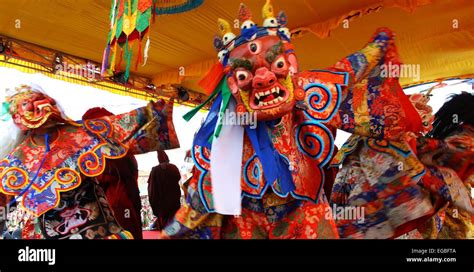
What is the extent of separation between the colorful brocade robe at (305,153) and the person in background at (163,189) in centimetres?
125

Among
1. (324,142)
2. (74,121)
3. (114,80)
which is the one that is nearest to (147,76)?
(114,80)

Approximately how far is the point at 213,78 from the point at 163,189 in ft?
4.62

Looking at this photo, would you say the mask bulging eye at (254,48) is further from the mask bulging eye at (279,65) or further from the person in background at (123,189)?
the person in background at (123,189)

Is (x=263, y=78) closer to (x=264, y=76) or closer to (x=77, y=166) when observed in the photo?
(x=264, y=76)

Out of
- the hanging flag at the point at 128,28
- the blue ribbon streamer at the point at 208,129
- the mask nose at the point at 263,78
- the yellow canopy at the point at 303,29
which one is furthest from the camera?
the yellow canopy at the point at 303,29

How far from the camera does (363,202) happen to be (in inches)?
58.7

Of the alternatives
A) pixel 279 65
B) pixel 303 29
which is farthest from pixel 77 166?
pixel 303 29

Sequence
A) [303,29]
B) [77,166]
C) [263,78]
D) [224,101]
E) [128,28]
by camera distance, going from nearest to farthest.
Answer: [263,78] → [224,101] → [77,166] → [128,28] → [303,29]

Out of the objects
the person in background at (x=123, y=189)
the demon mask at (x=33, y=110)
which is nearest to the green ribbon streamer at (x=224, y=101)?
the demon mask at (x=33, y=110)

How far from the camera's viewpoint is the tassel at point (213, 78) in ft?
4.85

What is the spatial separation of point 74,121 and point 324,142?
1005 mm

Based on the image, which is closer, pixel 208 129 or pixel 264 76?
pixel 264 76

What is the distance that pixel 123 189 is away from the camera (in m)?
2.15

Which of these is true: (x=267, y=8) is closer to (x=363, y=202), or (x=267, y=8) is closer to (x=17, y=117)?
(x=363, y=202)
